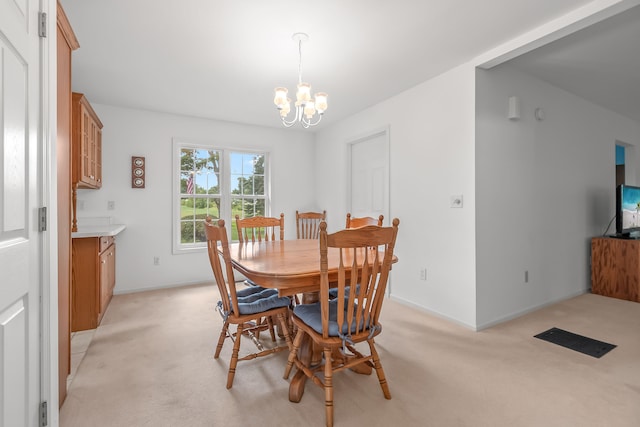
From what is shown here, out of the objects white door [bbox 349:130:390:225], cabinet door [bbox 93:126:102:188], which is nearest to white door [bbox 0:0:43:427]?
cabinet door [bbox 93:126:102:188]

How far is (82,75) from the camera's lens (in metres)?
3.05

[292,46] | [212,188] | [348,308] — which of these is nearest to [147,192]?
[212,188]

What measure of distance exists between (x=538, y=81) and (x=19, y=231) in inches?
171

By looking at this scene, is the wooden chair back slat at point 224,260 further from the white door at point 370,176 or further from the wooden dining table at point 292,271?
the white door at point 370,176

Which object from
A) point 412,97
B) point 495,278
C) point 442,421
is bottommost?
point 442,421

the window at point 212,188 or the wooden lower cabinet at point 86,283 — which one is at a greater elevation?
the window at point 212,188

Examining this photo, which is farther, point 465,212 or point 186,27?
point 465,212

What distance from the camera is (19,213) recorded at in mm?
1074

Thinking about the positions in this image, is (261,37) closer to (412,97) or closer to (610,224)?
(412,97)

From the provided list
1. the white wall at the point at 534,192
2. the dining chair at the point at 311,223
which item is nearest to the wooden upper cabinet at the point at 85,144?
the dining chair at the point at 311,223

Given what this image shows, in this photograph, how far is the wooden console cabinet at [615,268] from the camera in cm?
357

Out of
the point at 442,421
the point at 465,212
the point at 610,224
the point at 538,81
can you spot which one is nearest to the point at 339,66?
the point at 465,212

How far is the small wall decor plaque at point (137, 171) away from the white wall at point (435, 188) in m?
3.15

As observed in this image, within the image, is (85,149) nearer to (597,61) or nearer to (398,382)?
(398,382)
